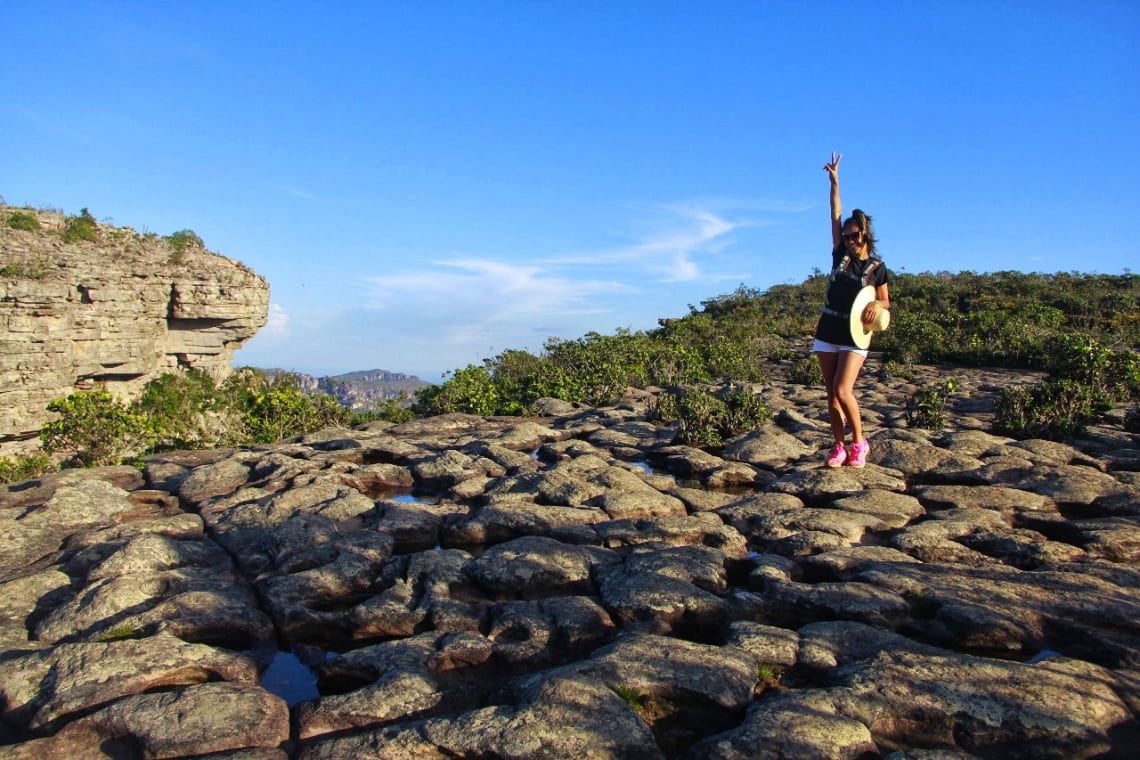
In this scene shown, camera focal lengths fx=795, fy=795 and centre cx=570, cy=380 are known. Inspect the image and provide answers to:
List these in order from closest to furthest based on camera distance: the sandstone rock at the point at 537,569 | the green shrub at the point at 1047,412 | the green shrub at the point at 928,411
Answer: the sandstone rock at the point at 537,569
the green shrub at the point at 1047,412
the green shrub at the point at 928,411

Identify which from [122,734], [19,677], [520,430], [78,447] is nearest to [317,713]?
[122,734]

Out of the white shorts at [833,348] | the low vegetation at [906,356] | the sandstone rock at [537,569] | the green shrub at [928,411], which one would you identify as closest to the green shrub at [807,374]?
the low vegetation at [906,356]

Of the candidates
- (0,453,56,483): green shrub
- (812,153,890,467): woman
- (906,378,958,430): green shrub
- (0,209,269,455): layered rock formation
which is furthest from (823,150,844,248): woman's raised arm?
(0,209,269,455): layered rock formation

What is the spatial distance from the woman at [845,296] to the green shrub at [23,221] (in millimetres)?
24780

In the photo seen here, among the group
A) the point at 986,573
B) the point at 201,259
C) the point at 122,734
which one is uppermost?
the point at 201,259

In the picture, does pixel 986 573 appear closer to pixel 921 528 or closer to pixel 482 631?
pixel 921 528

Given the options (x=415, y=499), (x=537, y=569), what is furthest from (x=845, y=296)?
(x=415, y=499)

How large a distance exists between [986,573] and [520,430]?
728 cm

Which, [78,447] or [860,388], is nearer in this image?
[78,447]

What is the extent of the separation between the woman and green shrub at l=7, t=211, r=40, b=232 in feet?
81.3

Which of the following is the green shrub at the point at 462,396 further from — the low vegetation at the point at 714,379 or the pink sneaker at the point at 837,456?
the pink sneaker at the point at 837,456

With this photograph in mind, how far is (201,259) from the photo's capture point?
28.2m

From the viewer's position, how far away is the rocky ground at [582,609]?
4066mm

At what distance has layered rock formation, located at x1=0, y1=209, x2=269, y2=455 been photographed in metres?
21.6
